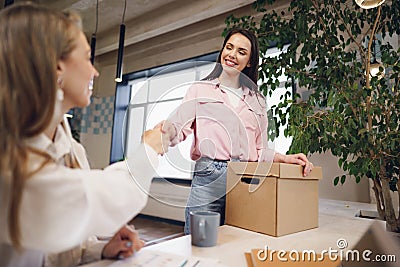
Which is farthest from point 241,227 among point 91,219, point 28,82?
point 28,82

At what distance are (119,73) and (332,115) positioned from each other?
190 centimetres

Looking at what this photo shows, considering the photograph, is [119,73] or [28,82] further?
[119,73]

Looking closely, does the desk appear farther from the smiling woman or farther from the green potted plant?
the green potted plant

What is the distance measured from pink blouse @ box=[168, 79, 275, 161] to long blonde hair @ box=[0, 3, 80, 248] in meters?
0.54

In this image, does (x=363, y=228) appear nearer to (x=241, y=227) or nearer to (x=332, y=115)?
(x=241, y=227)

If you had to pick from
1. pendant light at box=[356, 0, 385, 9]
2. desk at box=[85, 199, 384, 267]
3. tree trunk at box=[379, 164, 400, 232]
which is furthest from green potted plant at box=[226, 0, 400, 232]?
desk at box=[85, 199, 384, 267]

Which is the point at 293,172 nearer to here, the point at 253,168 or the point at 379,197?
the point at 253,168

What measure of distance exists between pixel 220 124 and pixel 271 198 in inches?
12.4

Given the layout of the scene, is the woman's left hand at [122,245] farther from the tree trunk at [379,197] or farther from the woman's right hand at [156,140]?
the tree trunk at [379,197]

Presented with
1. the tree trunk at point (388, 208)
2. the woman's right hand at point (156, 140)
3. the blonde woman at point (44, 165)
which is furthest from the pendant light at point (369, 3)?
the blonde woman at point (44, 165)

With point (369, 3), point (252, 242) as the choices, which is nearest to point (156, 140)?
point (252, 242)

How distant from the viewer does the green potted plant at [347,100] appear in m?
1.57

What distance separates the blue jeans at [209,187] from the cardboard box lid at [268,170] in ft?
0.21

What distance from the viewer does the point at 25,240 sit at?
382mm
